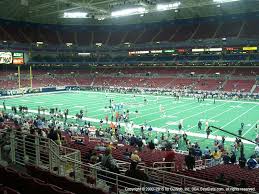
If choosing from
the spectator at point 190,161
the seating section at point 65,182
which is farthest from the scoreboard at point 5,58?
the seating section at point 65,182

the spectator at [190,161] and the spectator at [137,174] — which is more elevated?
the spectator at [137,174]

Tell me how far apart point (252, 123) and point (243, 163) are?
56.4 ft

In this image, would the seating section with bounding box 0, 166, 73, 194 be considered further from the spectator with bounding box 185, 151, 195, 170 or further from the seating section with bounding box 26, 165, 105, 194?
the spectator with bounding box 185, 151, 195, 170

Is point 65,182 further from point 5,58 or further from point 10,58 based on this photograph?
point 10,58

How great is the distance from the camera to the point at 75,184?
19.1 ft

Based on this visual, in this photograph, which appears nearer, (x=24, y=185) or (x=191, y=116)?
(x=24, y=185)

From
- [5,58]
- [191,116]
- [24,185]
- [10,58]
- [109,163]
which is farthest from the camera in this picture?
[191,116]

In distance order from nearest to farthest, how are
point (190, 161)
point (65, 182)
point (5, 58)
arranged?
point (65, 182) < point (190, 161) < point (5, 58)

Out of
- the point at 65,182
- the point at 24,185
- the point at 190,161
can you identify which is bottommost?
the point at 190,161

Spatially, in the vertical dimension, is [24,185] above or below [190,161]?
above

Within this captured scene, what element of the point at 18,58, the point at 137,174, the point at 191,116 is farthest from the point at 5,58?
the point at 137,174

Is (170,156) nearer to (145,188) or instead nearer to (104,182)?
(104,182)

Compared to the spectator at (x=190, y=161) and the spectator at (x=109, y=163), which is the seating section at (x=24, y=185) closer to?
the spectator at (x=109, y=163)

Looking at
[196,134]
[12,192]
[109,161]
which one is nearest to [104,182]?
[109,161]
